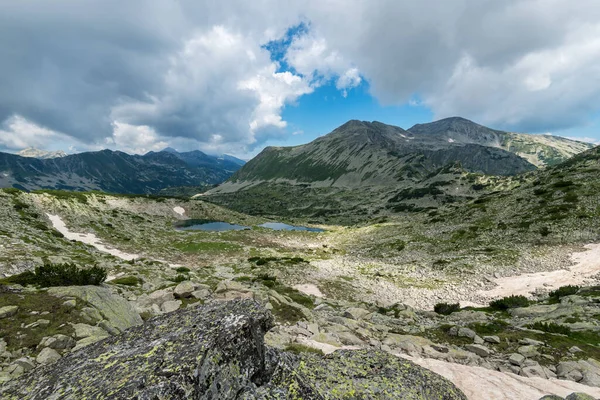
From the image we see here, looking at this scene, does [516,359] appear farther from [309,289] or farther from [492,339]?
[309,289]

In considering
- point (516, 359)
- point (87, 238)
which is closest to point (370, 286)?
point (516, 359)

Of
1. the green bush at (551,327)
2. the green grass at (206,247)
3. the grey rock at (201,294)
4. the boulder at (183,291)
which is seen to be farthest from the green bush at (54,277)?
the green grass at (206,247)

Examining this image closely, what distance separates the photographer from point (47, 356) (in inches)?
388

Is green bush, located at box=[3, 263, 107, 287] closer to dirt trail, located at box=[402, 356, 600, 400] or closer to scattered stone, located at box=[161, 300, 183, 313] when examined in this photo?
scattered stone, located at box=[161, 300, 183, 313]

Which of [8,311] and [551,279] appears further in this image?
[551,279]

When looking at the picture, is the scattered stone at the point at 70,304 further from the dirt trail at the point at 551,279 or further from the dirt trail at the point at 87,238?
the dirt trail at the point at 87,238

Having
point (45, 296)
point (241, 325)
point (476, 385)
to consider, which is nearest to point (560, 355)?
point (476, 385)

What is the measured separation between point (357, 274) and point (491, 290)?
57.4 feet

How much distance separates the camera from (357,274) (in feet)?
143

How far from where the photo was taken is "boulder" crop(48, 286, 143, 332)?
44.3 ft

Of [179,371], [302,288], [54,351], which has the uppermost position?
[179,371]

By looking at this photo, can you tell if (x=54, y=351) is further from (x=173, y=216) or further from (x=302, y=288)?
(x=173, y=216)

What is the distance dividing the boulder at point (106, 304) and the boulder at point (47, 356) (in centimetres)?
284

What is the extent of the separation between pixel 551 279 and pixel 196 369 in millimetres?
43860
